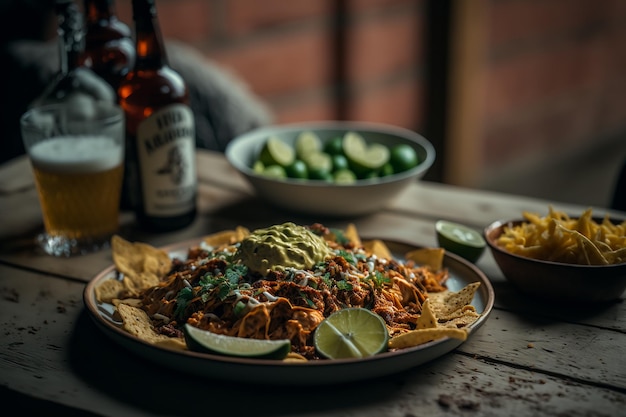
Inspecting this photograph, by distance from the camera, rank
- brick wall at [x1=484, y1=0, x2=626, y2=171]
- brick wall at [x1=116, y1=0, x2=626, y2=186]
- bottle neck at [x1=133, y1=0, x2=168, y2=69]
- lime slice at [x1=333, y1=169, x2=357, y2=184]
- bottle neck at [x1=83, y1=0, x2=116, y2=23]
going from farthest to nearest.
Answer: brick wall at [x1=484, y1=0, x2=626, y2=171] < brick wall at [x1=116, y1=0, x2=626, y2=186] < lime slice at [x1=333, y1=169, x2=357, y2=184] < bottle neck at [x1=83, y1=0, x2=116, y2=23] < bottle neck at [x1=133, y1=0, x2=168, y2=69]

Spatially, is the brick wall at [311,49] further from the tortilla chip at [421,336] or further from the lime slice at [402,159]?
the tortilla chip at [421,336]

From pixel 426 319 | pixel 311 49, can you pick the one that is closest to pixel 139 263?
pixel 426 319

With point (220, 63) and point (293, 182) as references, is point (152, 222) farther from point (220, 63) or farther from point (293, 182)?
point (220, 63)

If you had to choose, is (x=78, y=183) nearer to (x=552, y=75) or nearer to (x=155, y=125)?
(x=155, y=125)

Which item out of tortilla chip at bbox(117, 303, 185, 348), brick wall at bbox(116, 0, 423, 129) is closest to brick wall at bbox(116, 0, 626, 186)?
brick wall at bbox(116, 0, 423, 129)

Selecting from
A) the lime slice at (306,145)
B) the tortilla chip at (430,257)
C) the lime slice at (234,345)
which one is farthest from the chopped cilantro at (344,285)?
the lime slice at (306,145)

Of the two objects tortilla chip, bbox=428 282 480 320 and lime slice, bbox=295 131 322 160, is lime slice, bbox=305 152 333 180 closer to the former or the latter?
lime slice, bbox=295 131 322 160

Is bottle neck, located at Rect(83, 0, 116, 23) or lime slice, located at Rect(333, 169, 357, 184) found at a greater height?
bottle neck, located at Rect(83, 0, 116, 23)
